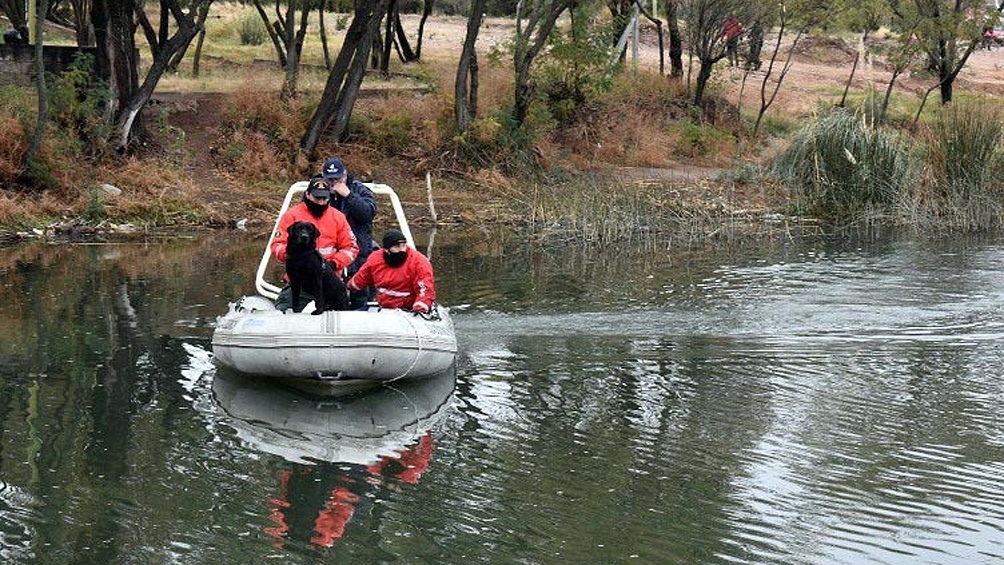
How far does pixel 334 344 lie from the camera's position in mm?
11875

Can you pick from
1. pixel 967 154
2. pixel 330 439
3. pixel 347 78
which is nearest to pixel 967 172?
pixel 967 154

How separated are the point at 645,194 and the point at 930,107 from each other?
17.2 metres

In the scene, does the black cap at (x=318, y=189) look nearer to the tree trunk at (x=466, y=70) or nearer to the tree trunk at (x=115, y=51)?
the tree trunk at (x=115, y=51)

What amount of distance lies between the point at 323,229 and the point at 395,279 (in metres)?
0.74

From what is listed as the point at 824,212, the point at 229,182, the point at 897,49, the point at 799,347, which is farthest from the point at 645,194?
the point at 897,49

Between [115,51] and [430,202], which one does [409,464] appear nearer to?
[430,202]

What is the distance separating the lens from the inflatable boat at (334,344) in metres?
11.9

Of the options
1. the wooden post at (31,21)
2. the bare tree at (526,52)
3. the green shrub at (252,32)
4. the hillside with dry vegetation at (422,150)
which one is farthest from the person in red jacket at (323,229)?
the green shrub at (252,32)

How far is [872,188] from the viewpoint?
2503 centimetres

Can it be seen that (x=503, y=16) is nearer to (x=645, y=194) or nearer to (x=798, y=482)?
(x=645, y=194)

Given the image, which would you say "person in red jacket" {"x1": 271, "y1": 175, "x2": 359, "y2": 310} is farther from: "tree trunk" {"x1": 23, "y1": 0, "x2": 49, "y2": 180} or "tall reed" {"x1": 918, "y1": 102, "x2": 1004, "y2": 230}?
"tall reed" {"x1": 918, "y1": 102, "x2": 1004, "y2": 230}

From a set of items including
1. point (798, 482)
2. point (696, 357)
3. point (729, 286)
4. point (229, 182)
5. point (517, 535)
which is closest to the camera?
point (517, 535)

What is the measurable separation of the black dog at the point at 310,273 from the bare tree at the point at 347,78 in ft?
55.6

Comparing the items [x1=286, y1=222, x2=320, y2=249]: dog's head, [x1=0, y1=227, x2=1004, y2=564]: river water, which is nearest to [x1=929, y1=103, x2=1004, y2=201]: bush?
[x1=0, y1=227, x2=1004, y2=564]: river water
